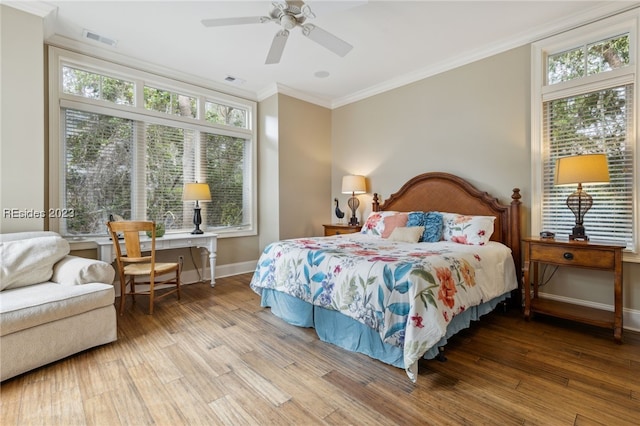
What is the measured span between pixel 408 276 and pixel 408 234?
1.50m

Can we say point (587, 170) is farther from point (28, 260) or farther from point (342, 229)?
point (28, 260)

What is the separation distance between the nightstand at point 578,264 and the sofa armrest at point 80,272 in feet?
12.4

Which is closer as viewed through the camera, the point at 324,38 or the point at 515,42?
the point at 324,38

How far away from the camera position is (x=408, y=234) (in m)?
3.33

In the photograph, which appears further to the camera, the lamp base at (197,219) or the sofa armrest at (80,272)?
the lamp base at (197,219)

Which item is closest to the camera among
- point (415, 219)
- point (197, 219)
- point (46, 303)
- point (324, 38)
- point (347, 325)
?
point (46, 303)

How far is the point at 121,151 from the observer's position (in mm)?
3744

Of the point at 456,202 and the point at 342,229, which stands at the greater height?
the point at 456,202

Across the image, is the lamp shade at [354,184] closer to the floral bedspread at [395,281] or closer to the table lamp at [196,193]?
the floral bedspread at [395,281]

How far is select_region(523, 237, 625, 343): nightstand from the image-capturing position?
2.38 metres

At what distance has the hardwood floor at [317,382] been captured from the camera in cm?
157

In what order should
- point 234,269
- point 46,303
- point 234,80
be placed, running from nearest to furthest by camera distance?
1. point 46,303
2. point 234,80
3. point 234,269

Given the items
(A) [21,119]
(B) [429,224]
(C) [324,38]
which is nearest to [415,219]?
(B) [429,224]

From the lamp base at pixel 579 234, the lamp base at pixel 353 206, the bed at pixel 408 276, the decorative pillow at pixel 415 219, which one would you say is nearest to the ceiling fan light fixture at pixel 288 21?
the bed at pixel 408 276
